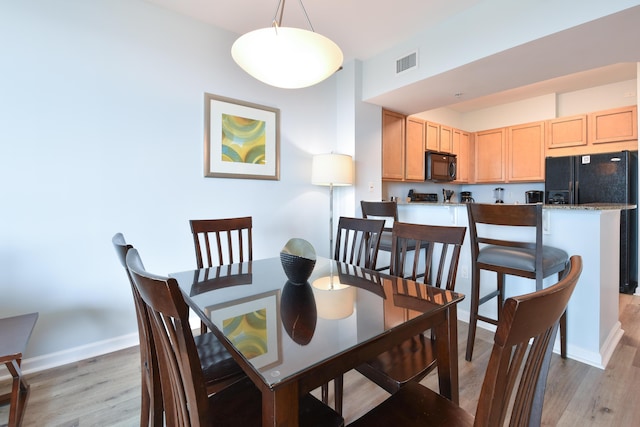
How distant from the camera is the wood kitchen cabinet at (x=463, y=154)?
15.8ft

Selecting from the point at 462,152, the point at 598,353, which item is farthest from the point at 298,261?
the point at 462,152

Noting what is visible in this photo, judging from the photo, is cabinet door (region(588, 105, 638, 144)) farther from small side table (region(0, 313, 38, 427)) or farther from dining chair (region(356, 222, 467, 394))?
small side table (region(0, 313, 38, 427))

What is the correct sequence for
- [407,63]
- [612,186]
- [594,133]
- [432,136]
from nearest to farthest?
1. [407,63]
2. [612,186]
3. [594,133]
4. [432,136]

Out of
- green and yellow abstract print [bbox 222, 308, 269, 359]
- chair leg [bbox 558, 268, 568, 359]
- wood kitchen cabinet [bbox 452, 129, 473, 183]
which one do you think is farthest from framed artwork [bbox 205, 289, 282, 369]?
wood kitchen cabinet [bbox 452, 129, 473, 183]

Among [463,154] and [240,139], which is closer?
[240,139]

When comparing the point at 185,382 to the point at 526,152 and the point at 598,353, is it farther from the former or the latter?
the point at 526,152

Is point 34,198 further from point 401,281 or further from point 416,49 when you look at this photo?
point 416,49

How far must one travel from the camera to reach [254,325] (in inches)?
37.5

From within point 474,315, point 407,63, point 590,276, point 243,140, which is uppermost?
point 407,63

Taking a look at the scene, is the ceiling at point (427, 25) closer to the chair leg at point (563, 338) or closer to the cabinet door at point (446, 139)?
the cabinet door at point (446, 139)

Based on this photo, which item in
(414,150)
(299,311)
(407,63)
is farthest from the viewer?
(414,150)

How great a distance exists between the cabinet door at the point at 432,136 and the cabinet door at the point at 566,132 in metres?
1.53

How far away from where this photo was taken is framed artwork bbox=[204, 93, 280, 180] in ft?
8.27

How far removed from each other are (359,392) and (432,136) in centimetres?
367
